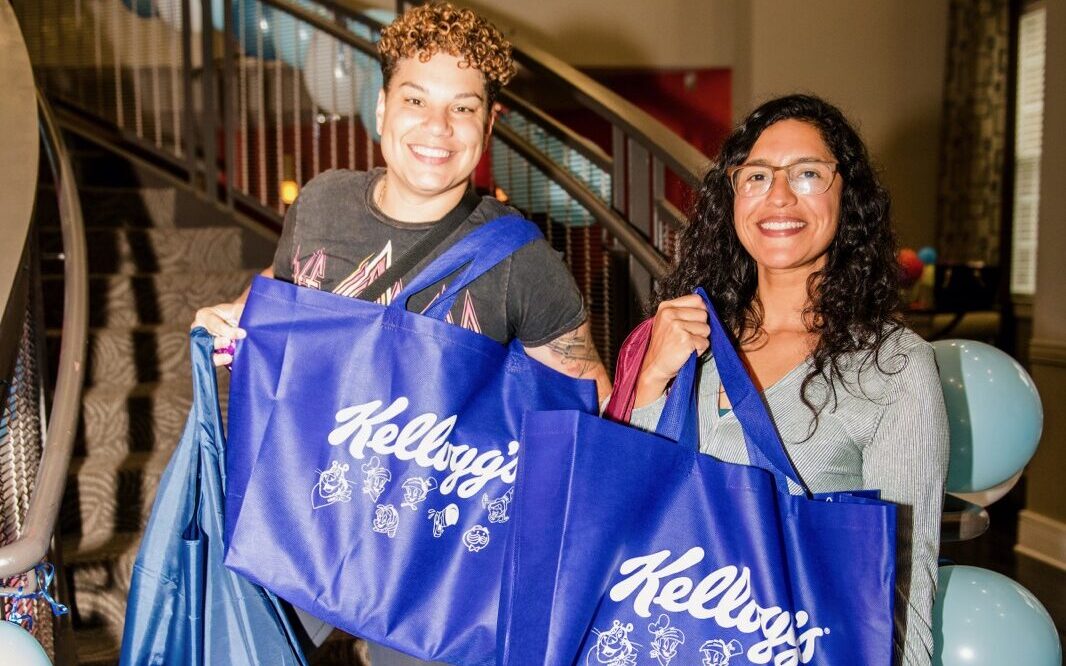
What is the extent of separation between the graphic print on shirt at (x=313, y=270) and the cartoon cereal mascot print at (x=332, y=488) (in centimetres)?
31

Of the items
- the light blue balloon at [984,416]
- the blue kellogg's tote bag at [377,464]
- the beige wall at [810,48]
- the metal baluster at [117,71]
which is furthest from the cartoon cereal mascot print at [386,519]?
the beige wall at [810,48]

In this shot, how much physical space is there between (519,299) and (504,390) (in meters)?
0.14

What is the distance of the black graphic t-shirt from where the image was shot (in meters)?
1.50

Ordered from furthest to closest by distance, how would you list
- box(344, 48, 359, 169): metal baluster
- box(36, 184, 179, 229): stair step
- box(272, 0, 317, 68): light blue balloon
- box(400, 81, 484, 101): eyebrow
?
box(272, 0, 317, 68): light blue balloon
box(344, 48, 359, 169): metal baluster
box(36, 184, 179, 229): stair step
box(400, 81, 484, 101): eyebrow

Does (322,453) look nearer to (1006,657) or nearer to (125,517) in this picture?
(1006,657)

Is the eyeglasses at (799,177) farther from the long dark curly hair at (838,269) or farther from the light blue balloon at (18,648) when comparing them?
the light blue balloon at (18,648)

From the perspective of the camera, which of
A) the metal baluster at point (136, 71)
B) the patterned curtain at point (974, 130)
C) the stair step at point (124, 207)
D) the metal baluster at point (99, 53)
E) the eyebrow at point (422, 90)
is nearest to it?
the eyebrow at point (422, 90)

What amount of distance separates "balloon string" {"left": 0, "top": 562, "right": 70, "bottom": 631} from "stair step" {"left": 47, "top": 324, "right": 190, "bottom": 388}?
1.66 m

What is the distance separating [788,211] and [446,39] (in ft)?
1.83

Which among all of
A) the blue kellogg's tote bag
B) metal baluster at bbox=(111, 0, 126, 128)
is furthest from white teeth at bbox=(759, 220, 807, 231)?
metal baluster at bbox=(111, 0, 126, 128)

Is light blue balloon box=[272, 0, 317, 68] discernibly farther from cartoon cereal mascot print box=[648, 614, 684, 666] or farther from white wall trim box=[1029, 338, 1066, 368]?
cartoon cereal mascot print box=[648, 614, 684, 666]

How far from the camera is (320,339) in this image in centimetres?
143

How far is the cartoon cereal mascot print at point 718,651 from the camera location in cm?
119

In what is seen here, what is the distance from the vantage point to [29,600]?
175 cm
